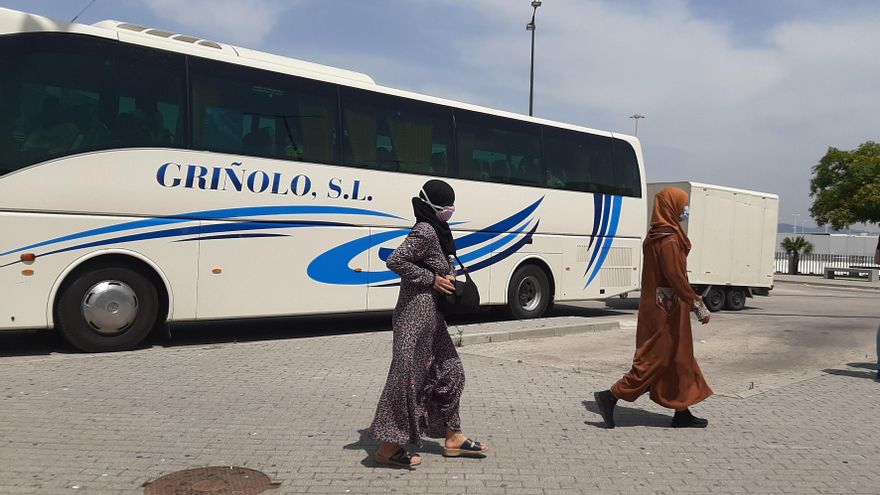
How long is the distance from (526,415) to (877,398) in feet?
12.9

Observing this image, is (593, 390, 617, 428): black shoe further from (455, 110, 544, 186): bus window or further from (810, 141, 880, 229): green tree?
(810, 141, 880, 229): green tree

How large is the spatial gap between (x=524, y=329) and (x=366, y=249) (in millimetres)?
2705

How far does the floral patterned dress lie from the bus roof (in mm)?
6082

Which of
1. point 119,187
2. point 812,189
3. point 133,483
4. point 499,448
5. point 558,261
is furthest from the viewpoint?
point 812,189

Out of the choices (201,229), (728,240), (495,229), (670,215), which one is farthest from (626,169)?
(670,215)

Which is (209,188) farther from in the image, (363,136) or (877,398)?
(877,398)

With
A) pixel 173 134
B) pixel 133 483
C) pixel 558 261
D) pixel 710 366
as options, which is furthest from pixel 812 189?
pixel 133 483

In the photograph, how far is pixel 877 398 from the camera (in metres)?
7.77

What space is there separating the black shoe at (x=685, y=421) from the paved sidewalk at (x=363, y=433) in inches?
4.6

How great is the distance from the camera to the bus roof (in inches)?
332

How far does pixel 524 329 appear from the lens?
11664 mm

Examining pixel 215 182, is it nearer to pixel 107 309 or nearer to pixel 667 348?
pixel 107 309

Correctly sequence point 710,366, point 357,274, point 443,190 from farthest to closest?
point 357,274 < point 710,366 < point 443,190

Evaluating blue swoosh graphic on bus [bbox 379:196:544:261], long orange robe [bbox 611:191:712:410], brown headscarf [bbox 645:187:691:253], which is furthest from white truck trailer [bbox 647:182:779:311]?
long orange robe [bbox 611:191:712:410]
